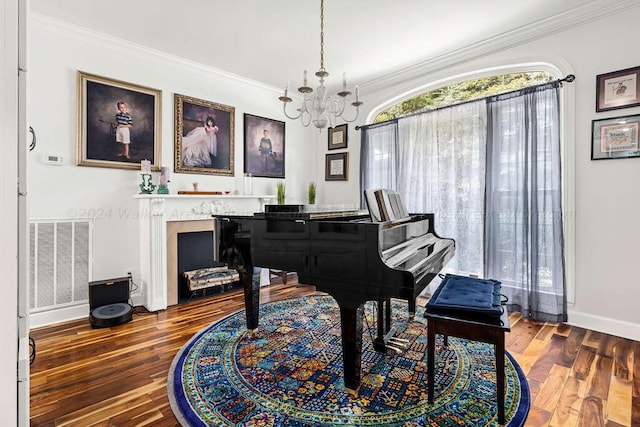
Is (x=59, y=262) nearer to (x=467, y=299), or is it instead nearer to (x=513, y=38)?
(x=467, y=299)

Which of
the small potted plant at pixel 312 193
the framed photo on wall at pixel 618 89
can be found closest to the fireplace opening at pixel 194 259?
the small potted plant at pixel 312 193

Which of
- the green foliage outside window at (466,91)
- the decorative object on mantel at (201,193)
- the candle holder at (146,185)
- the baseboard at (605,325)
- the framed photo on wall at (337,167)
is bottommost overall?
the baseboard at (605,325)

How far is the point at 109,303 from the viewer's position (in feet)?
10.1

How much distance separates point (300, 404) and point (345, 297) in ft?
2.13

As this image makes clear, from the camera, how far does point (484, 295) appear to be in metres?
1.80

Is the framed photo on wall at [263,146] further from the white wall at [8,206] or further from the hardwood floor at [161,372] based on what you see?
the white wall at [8,206]

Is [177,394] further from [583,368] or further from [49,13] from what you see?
[49,13]

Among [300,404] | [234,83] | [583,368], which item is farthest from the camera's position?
[234,83]

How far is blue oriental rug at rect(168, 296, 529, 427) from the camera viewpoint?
1.60 m

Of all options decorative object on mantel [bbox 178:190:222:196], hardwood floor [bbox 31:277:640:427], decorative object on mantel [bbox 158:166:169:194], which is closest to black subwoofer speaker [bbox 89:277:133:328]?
hardwood floor [bbox 31:277:640:427]

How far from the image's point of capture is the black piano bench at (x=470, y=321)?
59.7 inches

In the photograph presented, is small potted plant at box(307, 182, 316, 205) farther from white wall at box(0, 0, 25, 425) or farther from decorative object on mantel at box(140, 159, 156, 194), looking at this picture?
white wall at box(0, 0, 25, 425)

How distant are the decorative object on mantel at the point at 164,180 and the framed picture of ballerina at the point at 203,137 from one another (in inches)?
8.6

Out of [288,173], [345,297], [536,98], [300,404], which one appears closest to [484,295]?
[345,297]
